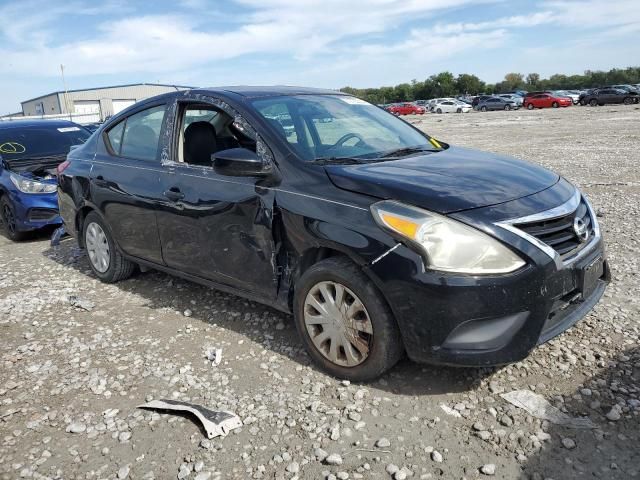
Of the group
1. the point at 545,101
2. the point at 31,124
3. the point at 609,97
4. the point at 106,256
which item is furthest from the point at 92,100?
the point at 106,256

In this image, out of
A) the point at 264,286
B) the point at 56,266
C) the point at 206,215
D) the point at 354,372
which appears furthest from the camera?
the point at 56,266

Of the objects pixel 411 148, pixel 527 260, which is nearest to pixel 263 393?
pixel 527 260

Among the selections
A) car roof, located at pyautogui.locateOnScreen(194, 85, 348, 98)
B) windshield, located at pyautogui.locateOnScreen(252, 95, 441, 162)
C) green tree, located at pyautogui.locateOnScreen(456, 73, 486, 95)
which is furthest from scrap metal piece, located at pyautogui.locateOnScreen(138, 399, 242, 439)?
green tree, located at pyautogui.locateOnScreen(456, 73, 486, 95)

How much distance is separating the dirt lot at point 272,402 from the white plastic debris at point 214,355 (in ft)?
0.12

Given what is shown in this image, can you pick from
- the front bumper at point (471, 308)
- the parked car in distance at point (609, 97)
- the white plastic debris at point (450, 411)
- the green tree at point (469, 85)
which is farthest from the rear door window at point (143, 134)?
the green tree at point (469, 85)

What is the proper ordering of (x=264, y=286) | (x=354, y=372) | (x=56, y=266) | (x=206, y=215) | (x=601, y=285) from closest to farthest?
1. (x=354, y=372)
2. (x=601, y=285)
3. (x=264, y=286)
4. (x=206, y=215)
5. (x=56, y=266)

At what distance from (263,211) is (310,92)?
138cm

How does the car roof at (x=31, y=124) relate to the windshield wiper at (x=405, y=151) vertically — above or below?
above

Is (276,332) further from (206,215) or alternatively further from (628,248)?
(628,248)

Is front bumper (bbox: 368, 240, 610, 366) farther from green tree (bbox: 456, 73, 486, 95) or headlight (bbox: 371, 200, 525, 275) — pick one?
green tree (bbox: 456, 73, 486, 95)

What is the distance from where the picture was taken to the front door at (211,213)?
3557 mm

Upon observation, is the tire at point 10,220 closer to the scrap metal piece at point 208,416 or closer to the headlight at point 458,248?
the scrap metal piece at point 208,416

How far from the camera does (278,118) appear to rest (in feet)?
12.2

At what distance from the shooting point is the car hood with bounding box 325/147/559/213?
290cm
